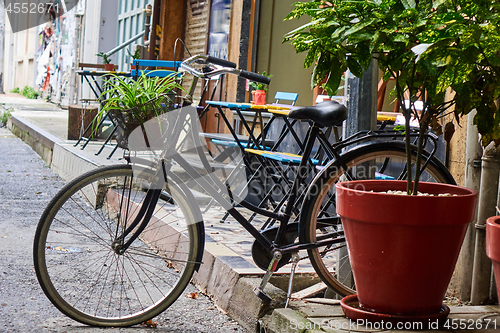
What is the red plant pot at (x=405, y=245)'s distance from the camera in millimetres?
2041

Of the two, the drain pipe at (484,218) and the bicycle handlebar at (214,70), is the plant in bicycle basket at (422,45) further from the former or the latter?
the drain pipe at (484,218)

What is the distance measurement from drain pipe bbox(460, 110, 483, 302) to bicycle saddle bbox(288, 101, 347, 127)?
2.04 ft

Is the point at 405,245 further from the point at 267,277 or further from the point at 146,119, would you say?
the point at 146,119

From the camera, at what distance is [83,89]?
48.9 feet

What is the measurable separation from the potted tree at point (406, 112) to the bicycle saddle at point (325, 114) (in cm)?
26

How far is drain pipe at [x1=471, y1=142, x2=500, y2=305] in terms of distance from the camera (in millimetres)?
2566

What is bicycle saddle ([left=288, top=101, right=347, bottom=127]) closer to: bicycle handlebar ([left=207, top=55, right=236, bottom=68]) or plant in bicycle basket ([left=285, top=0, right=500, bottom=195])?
plant in bicycle basket ([left=285, top=0, right=500, bottom=195])

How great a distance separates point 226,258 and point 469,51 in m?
1.87

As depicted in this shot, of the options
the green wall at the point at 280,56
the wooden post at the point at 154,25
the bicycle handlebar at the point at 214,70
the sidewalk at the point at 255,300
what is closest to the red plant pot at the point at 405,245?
the sidewalk at the point at 255,300

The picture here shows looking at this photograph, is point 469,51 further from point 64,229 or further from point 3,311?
point 64,229

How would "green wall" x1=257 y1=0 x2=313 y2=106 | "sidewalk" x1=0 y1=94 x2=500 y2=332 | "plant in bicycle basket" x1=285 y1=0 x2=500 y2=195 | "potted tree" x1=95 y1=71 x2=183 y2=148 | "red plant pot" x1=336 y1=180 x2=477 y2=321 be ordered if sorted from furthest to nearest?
"green wall" x1=257 y1=0 x2=313 y2=106 < "potted tree" x1=95 y1=71 x2=183 y2=148 < "sidewalk" x1=0 y1=94 x2=500 y2=332 < "red plant pot" x1=336 y1=180 x2=477 y2=321 < "plant in bicycle basket" x1=285 y1=0 x2=500 y2=195

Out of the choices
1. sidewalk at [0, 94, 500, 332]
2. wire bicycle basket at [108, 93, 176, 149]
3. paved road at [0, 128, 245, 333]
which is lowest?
paved road at [0, 128, 245, 333]

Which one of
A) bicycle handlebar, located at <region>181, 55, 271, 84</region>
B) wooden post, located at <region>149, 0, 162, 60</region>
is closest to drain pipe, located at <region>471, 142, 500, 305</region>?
bicycle handlebar, located at <region>181, 55, 271, 84</region>

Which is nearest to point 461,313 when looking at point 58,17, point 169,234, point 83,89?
point 169,234
